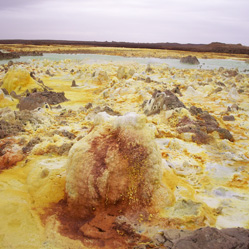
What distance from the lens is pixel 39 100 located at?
27.3 ft

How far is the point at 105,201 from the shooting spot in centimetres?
295

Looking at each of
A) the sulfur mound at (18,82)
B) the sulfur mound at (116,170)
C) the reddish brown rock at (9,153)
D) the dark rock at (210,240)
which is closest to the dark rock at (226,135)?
the sulfur mound at (116,170)

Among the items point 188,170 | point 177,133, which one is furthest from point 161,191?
point 177,133

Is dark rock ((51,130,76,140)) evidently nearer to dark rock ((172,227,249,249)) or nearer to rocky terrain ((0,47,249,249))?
rocky terrain ((0,47,249,249))

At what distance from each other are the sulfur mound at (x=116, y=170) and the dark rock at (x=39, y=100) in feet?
17.4

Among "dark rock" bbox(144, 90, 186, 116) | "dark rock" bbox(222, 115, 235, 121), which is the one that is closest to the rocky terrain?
"dark rock" bbox(144, 90, 186, 116)

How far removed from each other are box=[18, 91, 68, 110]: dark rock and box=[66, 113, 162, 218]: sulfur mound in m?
5.29

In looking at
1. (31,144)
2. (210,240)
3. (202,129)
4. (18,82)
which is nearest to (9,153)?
(31,144)

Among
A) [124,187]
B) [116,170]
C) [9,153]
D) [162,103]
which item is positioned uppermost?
[162,103]

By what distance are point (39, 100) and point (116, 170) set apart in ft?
20.2

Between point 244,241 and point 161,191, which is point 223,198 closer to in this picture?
point 161,191

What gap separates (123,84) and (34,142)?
6.06 meters

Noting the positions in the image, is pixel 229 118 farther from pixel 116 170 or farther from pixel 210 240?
pixel 210 240

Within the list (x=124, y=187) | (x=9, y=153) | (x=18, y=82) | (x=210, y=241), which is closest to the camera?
(x=210, y=241)
